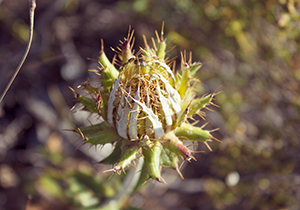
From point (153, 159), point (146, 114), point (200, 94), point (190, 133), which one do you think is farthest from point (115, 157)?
point (200, 94)

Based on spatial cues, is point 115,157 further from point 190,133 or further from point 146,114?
point 190,133

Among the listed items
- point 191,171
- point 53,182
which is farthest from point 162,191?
point 53,182

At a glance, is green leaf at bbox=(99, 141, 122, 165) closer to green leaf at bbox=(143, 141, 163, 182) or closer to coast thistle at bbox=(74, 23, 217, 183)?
coast thistle at bbox=(74, 23, 217, 183)

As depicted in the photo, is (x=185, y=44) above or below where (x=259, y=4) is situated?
below

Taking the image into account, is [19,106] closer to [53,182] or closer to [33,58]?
[33,58]

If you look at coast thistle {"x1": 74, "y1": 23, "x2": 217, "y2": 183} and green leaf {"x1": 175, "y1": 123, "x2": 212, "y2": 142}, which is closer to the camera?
coast thistle {"x1": 74, "y1": 23, "x2": 217, "y2": 183}

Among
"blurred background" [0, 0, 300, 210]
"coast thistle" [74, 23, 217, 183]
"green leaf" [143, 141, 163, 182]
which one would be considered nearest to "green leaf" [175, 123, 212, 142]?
"coast thistle" [74, 23, 217, 183]

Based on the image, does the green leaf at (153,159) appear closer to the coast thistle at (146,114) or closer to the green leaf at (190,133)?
the coast thistle at (146,114)
